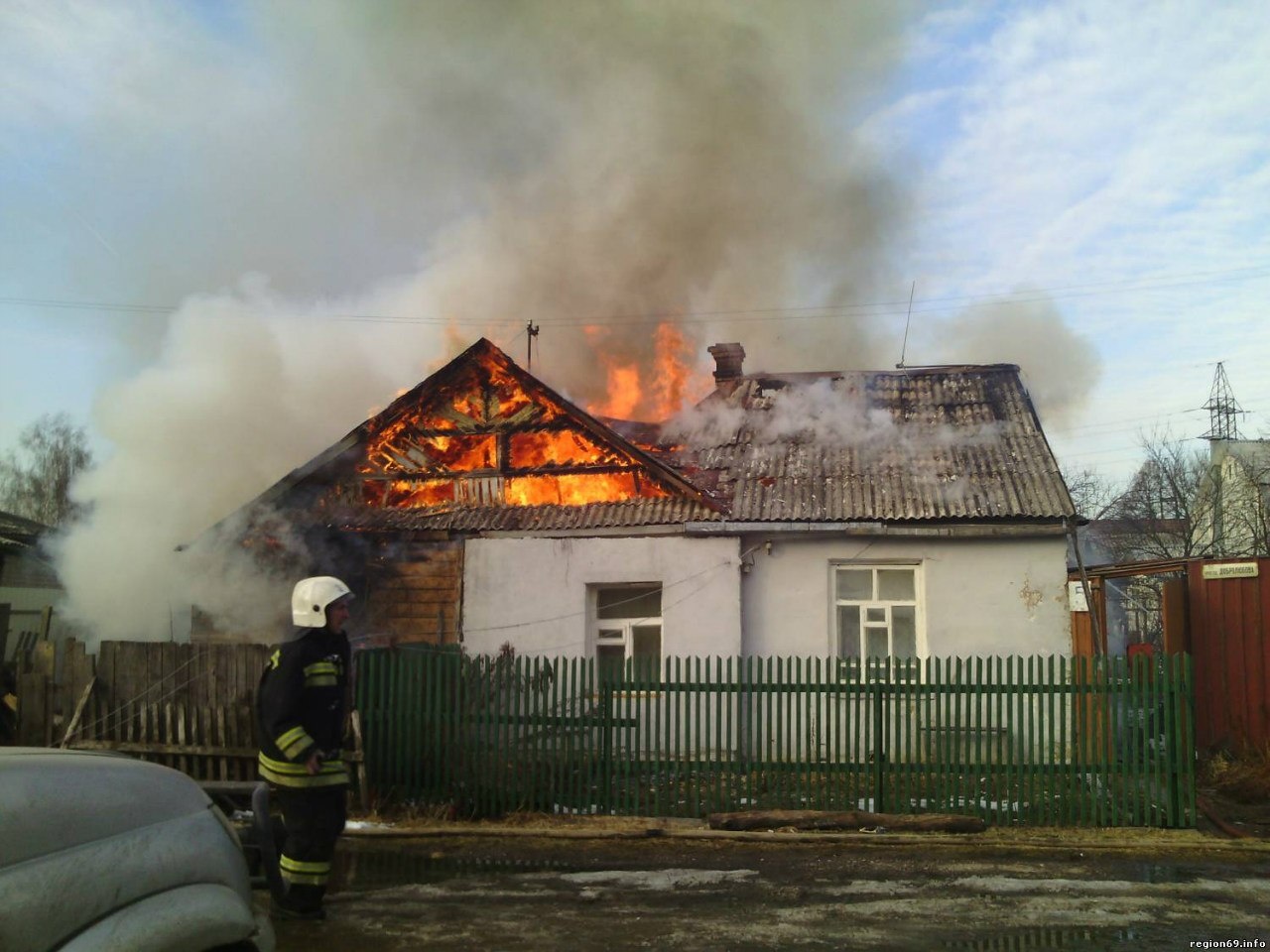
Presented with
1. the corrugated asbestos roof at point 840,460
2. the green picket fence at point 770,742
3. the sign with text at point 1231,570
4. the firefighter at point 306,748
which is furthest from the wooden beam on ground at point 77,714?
the sign with text at point 1231,570

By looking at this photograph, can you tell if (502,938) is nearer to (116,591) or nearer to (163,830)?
(163,830)

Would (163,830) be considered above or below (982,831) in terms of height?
above

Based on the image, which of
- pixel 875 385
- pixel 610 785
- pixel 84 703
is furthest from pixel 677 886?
pixel 875 385

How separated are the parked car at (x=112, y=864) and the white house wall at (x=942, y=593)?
384 inches

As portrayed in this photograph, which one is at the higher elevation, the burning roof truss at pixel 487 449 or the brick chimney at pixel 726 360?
the brick chimney at pixel 726 360

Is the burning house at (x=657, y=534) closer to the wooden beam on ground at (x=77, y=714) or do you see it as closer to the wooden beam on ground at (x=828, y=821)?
the wooden beam on ground at (x=77, y=714)

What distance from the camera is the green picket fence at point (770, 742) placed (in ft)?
31.4

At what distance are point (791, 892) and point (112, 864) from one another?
5185mm

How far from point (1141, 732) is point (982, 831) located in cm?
178

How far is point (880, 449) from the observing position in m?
14.5

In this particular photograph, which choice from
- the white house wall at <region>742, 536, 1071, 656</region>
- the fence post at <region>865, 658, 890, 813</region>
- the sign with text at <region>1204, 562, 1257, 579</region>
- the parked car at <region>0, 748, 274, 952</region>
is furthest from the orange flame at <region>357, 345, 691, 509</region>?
the parked car at <region>0, 748, 274, 952</region>

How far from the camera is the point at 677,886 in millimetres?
7355

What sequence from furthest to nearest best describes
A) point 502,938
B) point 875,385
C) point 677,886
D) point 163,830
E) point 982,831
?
point 875,385
point 982,831
point 677,886
point 502,938
point 163,830

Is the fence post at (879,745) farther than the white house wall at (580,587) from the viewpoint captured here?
No
